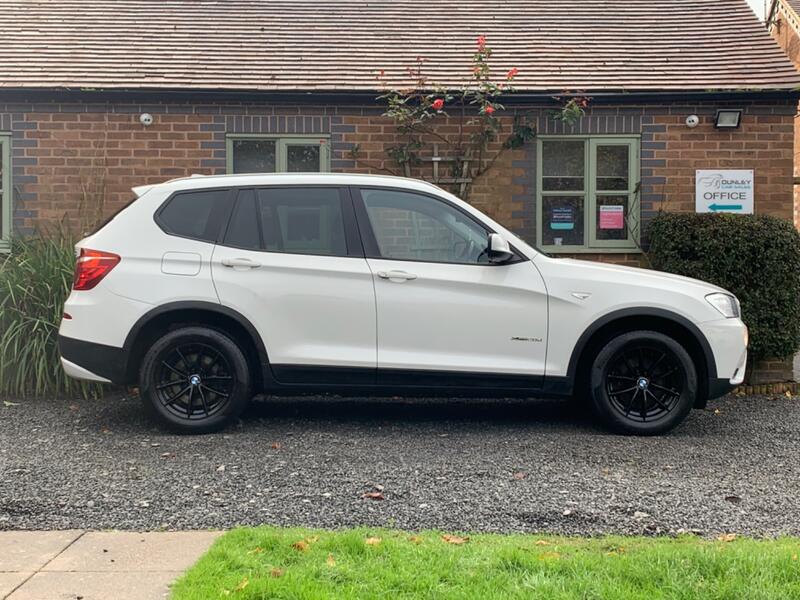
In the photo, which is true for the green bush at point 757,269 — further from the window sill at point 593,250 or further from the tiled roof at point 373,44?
the tiled roof at point 373,44

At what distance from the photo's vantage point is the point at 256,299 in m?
5.68

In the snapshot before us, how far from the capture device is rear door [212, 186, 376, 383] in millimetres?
5672

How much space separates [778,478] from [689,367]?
3.51ft

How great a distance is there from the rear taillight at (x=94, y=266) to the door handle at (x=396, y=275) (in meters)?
1.87

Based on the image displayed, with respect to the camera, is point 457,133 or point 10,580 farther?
point 457,133

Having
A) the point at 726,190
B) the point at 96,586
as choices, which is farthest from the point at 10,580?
the point at 726,190

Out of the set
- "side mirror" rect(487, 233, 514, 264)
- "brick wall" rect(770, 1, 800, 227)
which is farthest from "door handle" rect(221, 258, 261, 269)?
"brick wall" rect(770, 1, 800, 227)

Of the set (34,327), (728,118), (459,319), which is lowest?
(34,327)

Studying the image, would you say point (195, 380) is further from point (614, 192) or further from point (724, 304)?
point (614, 192)

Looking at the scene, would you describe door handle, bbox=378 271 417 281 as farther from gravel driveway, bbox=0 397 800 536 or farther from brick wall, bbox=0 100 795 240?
brick wall, bbox=0 100 795 240

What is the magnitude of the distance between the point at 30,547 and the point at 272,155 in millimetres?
5901

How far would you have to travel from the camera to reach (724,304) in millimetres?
5844

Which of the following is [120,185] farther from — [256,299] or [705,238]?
[705,238]

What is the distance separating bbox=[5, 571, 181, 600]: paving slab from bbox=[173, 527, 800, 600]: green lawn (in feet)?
0.37
